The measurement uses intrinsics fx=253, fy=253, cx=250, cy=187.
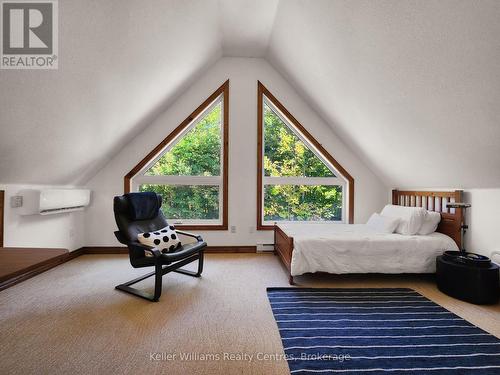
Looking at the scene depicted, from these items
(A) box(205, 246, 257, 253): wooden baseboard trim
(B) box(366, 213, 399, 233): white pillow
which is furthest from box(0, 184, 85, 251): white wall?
(B) box(366, 213, 399, 233): white pillow

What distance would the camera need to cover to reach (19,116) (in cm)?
204

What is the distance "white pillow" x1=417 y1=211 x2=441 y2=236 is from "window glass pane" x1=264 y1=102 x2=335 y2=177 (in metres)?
1.66

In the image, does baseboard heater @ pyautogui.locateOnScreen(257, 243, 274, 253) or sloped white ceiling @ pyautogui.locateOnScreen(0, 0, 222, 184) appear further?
baseboard heater @ pyautogui.locateOnScreen(257, 243, 274, 253)

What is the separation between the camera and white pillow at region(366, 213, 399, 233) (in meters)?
3.17

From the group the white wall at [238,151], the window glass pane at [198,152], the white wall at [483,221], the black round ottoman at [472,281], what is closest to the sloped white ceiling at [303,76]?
the white wall at [483,221]

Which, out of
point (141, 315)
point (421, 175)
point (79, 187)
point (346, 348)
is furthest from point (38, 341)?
point (421, 175)

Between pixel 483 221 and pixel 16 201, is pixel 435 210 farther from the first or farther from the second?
pixel 16 201

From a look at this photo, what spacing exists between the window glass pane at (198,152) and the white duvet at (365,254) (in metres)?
2.04

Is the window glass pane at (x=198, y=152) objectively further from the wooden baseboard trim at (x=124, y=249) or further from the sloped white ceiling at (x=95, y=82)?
the wooden baseboard trim at (x=124, y=249)

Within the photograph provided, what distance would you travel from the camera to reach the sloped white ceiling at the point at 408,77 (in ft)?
5.35

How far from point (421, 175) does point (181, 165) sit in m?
3.48

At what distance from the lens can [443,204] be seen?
3234mm
